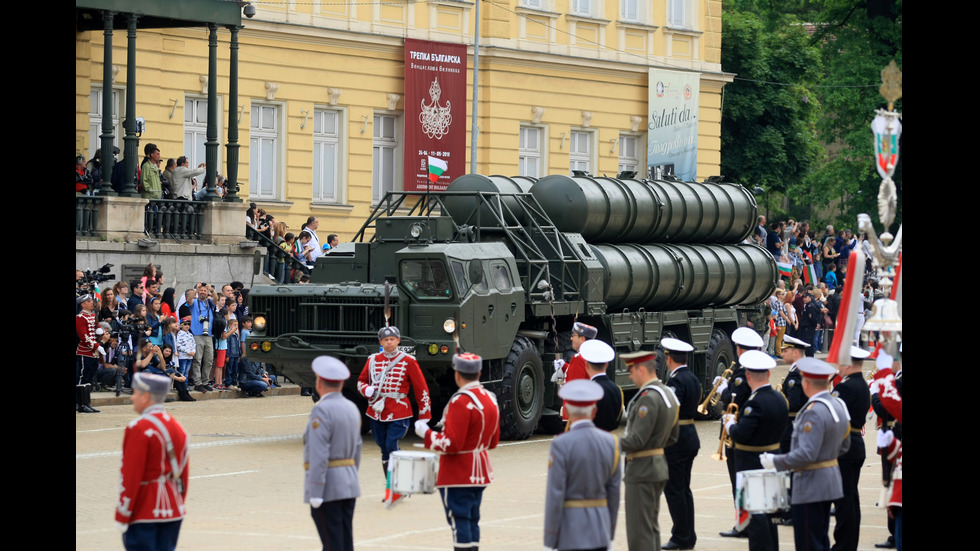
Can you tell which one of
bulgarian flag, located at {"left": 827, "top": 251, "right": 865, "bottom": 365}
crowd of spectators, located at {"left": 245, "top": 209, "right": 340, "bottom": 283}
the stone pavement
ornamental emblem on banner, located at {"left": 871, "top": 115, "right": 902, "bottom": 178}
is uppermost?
ornamental emblem on banner, located at {"left": 871, "top": 115, "right": 902, "bottom": 178}

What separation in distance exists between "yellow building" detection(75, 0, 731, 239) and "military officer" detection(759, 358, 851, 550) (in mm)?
23030

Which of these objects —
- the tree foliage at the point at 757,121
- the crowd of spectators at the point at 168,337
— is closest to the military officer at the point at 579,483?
the crowd of spectators at the point at 168,337

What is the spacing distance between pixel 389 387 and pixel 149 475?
6425mm

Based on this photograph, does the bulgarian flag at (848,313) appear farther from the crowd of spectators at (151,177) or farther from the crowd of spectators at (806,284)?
the crowd of spectators at (806,284)

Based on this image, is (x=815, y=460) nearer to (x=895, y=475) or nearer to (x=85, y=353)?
(x=895, y=475)

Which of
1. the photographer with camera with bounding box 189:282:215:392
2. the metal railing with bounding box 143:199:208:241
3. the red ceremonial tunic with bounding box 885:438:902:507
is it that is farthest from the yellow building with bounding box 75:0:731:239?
the red ceremonial tunic with bounding box 885:438:902:507

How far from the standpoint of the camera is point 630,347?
81.1 feet

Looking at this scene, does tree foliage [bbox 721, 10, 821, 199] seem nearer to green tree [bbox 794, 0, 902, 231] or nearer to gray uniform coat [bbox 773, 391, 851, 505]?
green tree [bbox 794, 0, 902, 231]

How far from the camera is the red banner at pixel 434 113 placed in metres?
38.0

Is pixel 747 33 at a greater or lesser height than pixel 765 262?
greater

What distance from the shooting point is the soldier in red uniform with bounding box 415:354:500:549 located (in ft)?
41.0

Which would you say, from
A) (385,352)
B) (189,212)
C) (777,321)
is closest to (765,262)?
(777,321)

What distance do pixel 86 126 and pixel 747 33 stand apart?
82.6ft

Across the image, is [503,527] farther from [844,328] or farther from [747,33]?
[747,33]
